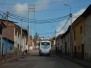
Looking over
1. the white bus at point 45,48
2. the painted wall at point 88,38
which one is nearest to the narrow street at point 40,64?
the painted wall at point 88,38

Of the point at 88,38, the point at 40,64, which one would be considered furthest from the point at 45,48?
the point at 40,64

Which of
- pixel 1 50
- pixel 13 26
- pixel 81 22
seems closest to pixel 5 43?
pixel 1 50

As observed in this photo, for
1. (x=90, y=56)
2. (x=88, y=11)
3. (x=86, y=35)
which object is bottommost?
(x=90, y=56)

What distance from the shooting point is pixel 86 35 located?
43531 millimetres

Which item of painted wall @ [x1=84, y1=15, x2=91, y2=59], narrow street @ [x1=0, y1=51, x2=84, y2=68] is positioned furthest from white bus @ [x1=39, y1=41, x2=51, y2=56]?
narrow street @ [x1=0, y1=51, x2=84, y2=68]

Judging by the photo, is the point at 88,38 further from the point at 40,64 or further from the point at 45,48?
the point at 45,48

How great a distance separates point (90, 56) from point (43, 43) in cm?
3122

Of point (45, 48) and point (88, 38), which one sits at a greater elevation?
point (88, 38)

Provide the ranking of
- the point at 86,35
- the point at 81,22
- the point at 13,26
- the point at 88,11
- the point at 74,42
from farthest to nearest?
the point at 13,26 → the point at 74,42 → the point at 81,22 → the point at 86,35 → the point at 88,11

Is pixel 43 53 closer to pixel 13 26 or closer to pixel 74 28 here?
pixel 13 26

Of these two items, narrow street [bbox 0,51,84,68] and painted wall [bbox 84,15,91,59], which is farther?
painted wall [bbox 84,15,91,59]

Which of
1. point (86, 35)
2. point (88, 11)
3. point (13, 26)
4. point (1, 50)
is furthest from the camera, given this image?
point (13, 26)

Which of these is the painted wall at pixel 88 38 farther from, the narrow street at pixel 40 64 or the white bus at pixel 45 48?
the white bus at pixel 45 48

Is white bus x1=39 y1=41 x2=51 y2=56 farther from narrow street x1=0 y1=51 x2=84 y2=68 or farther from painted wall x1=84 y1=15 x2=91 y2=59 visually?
narrow street x1=0 y1=51 x2=84 y2=68
